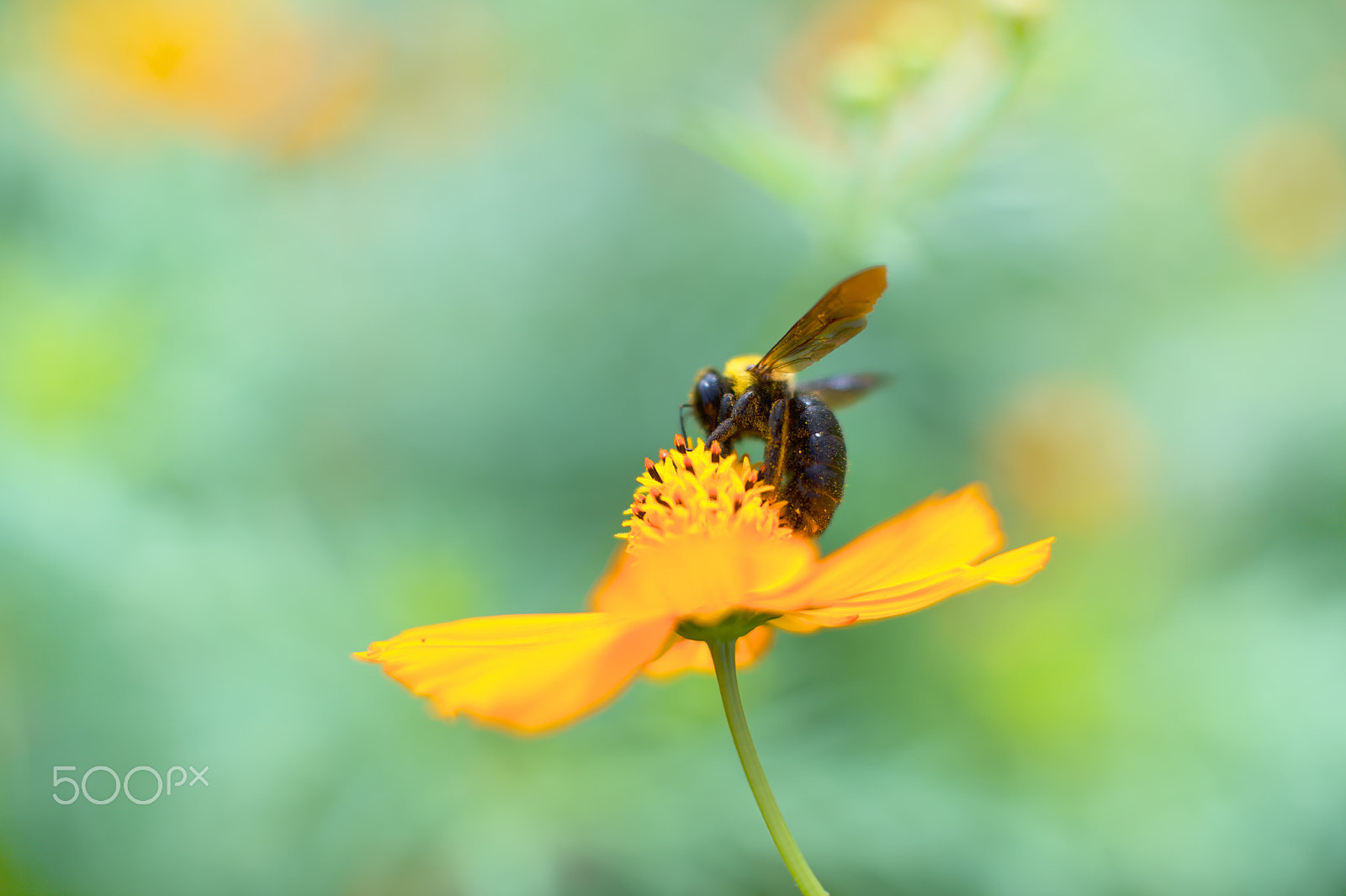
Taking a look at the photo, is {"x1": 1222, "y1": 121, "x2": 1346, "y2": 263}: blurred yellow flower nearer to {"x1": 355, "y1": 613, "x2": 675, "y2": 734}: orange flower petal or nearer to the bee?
the bee

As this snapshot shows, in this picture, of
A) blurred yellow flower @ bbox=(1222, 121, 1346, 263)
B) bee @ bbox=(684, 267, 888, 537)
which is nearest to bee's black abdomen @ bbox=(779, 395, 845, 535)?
bee @ bbox=(684, 267, 888, 537)

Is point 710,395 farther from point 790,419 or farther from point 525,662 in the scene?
point 525,662

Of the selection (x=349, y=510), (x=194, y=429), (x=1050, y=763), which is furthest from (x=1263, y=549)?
(x=194, y=429)

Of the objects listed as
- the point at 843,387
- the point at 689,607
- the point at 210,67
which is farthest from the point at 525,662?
the point at 210,67

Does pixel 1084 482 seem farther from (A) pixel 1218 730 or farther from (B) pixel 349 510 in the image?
(B) pixel 349 510

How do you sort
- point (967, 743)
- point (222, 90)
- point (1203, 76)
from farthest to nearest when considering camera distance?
point (222, 90) → point (1203, 76) → point (967, 743)

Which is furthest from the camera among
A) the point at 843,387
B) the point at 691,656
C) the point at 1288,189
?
the point at 1288,189

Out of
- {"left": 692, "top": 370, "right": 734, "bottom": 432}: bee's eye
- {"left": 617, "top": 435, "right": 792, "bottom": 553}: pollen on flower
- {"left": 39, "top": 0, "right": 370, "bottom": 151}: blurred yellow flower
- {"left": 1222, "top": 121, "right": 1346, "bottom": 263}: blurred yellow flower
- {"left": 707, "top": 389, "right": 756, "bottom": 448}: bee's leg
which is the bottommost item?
{"left": 617, "top": 435, "right": 792, "bottom": 553}: pollen on flower
